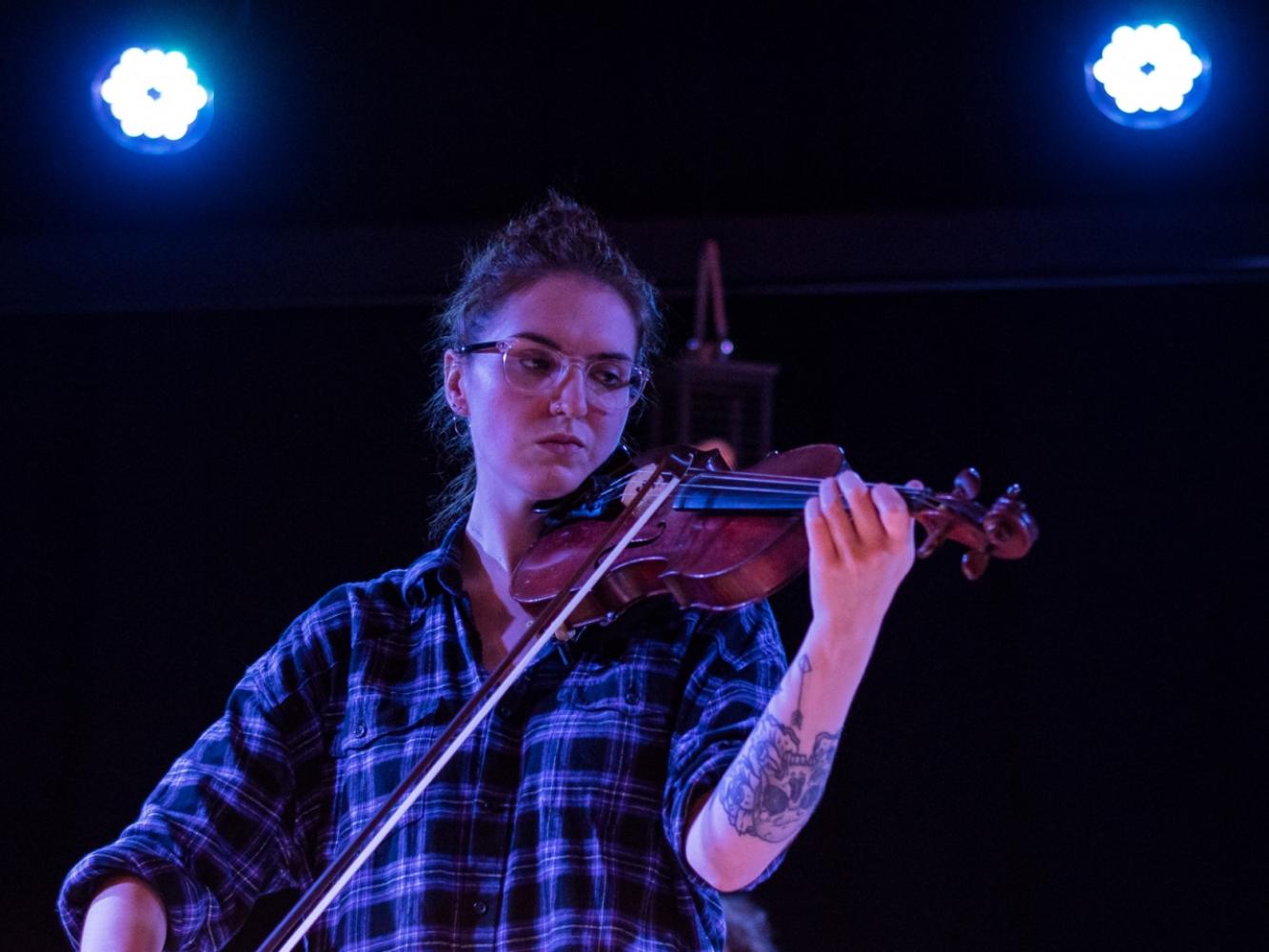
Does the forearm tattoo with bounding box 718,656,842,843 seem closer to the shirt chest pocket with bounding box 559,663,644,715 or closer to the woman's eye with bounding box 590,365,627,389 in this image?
the shirt chest pocket with bounding box 559,663,644,715

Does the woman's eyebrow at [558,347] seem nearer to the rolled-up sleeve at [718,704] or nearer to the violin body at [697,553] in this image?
the violin body at [697,553]

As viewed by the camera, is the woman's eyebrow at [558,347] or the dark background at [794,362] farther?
the dark background at [794,362]

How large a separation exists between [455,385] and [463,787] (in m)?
0.63

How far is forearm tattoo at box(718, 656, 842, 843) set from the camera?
4.29 feet

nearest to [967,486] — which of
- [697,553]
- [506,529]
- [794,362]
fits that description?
Result: [697,553]

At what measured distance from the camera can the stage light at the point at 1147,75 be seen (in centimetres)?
294

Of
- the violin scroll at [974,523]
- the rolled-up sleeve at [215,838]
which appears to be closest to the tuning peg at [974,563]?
the violin scroll at [974,523]

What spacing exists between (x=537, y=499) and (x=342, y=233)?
1533mm

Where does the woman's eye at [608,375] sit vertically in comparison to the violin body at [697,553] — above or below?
above

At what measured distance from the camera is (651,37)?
317 centimetres

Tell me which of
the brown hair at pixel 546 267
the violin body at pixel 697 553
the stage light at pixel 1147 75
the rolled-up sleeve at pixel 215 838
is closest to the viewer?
the violin body at pixel 697 553

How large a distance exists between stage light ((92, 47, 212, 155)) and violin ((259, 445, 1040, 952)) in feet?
5.76

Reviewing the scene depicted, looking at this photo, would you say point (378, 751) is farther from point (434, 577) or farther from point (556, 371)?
point (556, 371)

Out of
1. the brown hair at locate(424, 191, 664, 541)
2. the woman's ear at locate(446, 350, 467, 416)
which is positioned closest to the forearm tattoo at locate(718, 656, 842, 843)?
the brown hair at locate(424, 191, 664, 541)
